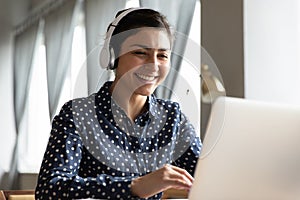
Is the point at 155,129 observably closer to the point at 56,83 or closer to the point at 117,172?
the point at 117,172

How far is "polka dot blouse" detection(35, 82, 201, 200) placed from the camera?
4.41 ft

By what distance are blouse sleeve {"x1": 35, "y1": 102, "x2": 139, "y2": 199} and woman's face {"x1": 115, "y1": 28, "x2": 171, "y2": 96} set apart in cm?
19

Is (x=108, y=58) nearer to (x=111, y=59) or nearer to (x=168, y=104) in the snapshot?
(x=111, y=59)

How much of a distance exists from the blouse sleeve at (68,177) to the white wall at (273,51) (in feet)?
5.55

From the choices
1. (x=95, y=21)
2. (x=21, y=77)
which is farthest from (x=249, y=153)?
(x=21, y=77)

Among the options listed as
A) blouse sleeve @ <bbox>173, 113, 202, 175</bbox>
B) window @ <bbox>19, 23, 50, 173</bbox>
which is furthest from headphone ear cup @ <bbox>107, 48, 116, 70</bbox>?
window @ <bbox>19, 23, 50, 173</bbox>

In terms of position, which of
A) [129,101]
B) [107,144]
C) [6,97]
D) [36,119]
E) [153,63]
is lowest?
[36,119]

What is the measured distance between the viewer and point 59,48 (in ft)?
16.0

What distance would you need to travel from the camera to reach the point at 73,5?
15.8ft

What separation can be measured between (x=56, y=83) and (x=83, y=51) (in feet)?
1.31

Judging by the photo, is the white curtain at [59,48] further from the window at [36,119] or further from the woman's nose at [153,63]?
the woman's nose at [153,63]

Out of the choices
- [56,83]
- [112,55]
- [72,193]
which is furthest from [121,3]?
[72,193]

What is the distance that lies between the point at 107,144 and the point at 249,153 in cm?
49

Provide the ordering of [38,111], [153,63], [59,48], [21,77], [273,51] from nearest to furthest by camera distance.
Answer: [153,63] < [273,51] < [59,48] < [38,111] < [21,77]
